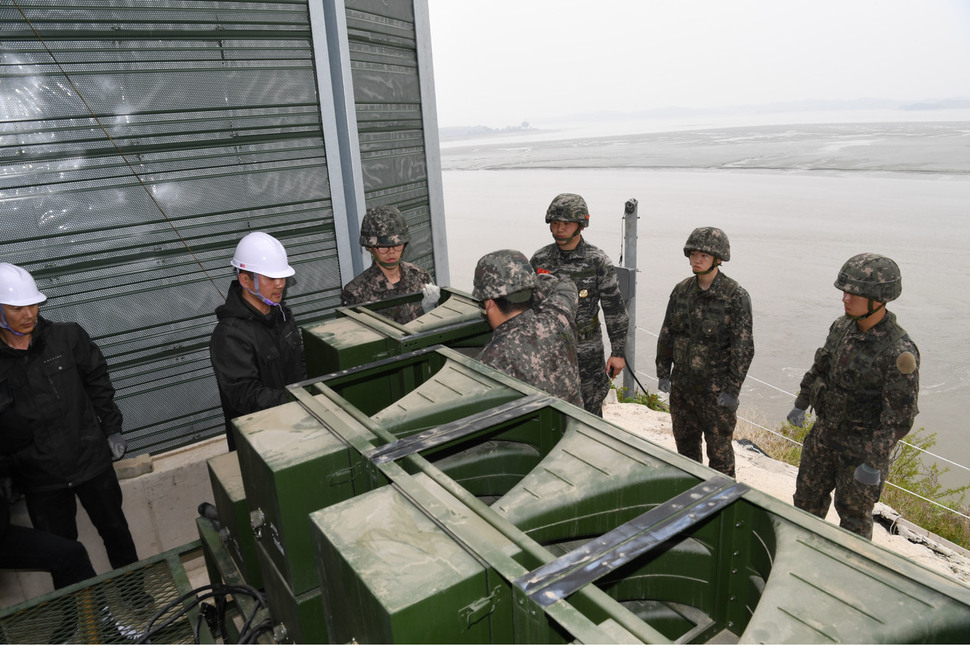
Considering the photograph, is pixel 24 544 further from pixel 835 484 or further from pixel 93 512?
pixel 835 484

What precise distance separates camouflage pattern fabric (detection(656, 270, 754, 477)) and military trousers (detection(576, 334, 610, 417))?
1.77 feet

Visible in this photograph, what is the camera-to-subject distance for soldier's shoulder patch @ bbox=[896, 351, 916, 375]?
3.51 metres

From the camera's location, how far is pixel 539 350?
2906 mm

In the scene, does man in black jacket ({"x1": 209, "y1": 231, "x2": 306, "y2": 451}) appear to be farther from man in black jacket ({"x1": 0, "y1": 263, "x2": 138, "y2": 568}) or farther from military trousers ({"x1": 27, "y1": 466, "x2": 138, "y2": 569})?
military trousers ({"x1": 27, "y1": 466, "x2": 138, "y2": 569})

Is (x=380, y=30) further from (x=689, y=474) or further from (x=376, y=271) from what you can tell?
(x=689, y=474)

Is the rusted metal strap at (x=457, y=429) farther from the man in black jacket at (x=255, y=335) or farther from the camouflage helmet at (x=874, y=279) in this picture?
the camouflage helmet at (x=874, y=279)

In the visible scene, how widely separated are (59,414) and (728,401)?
4585 millimetres

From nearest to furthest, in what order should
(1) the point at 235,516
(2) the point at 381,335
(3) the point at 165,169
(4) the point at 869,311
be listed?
1. (1) the point at 235,516
2. (2) the point at 381,335
3. (4) the point at 869,311
4. (3) the point at 165,169

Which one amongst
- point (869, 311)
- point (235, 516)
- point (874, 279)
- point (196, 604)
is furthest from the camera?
point (869, 311)

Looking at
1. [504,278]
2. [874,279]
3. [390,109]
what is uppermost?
[390,109]

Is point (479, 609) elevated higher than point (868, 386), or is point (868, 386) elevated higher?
point (479, 609)

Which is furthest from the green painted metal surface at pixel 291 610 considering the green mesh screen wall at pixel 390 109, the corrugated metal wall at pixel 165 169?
the green mesh screen wall at pixel 390 109

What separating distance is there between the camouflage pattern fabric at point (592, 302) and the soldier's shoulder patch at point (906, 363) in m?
2.05

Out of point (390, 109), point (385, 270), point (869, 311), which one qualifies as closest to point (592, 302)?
point (385, 270)
